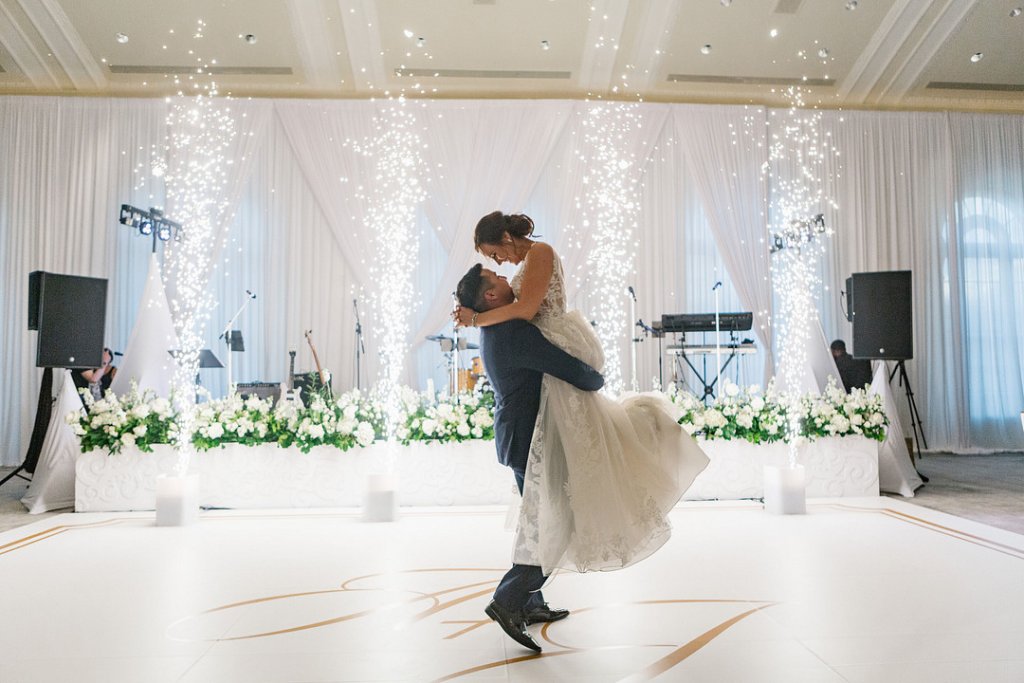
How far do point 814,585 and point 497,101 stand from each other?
7.85 meters

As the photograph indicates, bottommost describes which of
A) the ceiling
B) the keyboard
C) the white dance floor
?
the white dance floor

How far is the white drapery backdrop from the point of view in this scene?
30.9ft

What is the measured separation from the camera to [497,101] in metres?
9.72

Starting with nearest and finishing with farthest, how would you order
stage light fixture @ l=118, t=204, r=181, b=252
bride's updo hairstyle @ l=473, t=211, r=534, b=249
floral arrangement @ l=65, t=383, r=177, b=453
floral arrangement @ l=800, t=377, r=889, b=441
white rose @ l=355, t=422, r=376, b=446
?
bride's updo hairstyle @ l=473, t=211, r=534, b=249 < floral arrangement @ l=65, t=383, r=177, b=453 < white rose @ l=355, t=422, r=376, b=446 < floral arrangement @ l=800, t=377, r=889, b=441 < stage light fixture @ l=118, t=204, r=181, b=252

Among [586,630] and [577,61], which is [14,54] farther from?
[586,630]

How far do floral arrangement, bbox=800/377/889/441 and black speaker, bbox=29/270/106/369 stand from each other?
18.1ft

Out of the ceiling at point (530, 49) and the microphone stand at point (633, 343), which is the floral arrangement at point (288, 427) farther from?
the ceiling at point (530, 49)

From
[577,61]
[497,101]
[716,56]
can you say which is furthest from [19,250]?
[716,56]

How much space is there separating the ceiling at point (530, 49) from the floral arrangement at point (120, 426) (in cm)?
480

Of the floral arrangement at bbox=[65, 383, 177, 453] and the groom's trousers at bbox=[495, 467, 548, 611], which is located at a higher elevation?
the floral arrangement at bbox=[65, 383, 177, 453]

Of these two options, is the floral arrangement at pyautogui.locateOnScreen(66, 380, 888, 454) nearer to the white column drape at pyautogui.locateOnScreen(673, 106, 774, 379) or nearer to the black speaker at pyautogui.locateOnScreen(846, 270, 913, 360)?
the black speaker at pyautogui.locateOnScreen(846, 270, 913, 360)

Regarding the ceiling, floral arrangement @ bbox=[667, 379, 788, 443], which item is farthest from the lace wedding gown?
the ceiling

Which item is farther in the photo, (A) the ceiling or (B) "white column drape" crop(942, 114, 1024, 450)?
(B) "white column drape" crop(942, 114, 1024, 450)

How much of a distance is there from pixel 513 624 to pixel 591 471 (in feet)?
1.78
